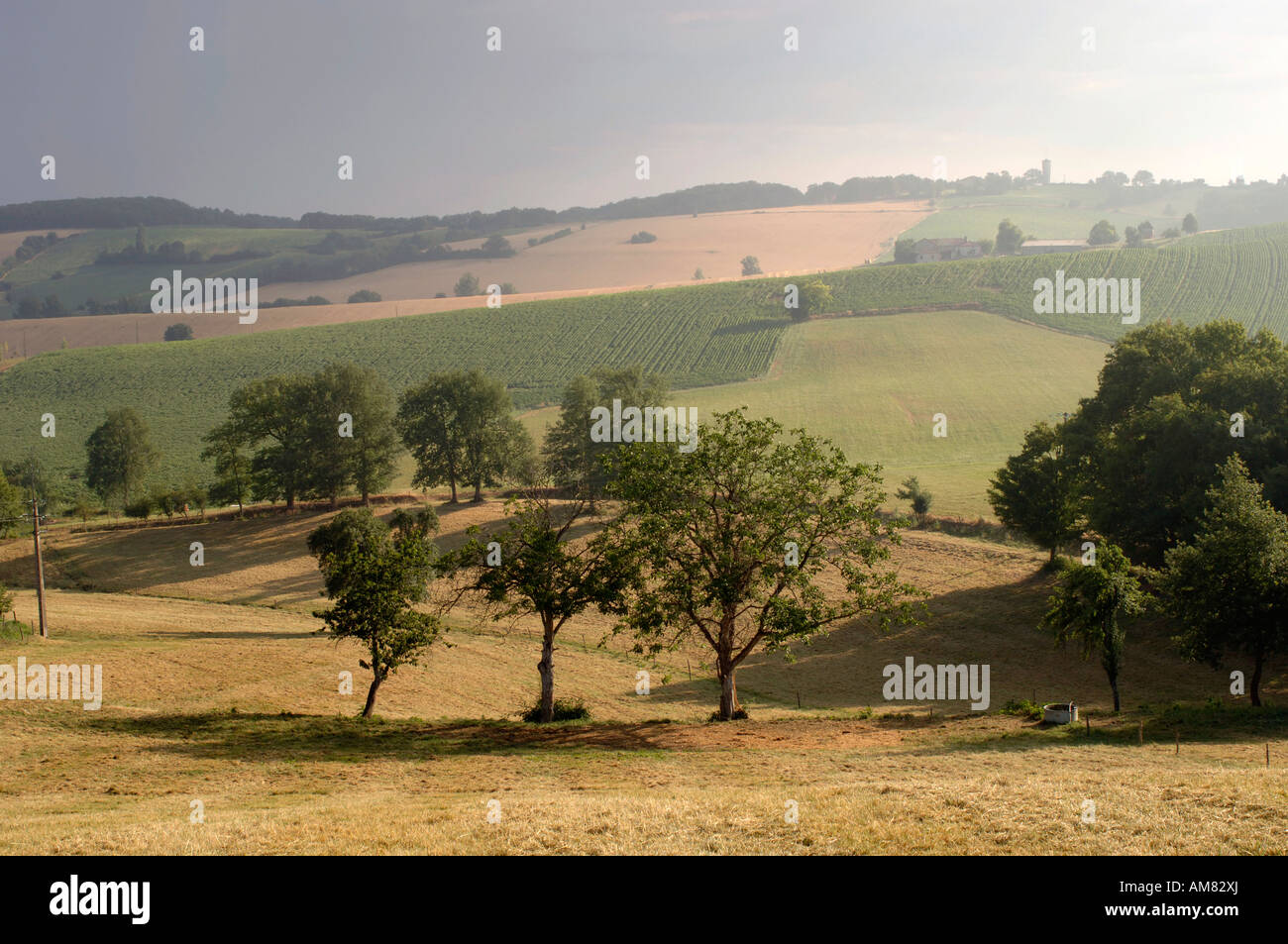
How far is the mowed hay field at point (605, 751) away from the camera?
Answer: 579 inches

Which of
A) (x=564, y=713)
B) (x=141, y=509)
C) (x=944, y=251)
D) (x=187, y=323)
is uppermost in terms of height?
(x=944, y=251)

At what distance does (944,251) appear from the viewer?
191m

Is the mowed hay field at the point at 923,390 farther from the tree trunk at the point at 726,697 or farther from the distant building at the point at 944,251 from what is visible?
the distant building at the point at 944,251

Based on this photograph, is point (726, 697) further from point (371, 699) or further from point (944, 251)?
point (944, 251)

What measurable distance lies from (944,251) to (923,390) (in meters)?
96.6

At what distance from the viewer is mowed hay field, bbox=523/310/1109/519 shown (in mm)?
87938

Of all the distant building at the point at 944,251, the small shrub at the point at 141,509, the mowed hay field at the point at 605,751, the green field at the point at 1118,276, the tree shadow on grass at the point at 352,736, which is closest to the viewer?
the mowed hay field at the point at 605,751

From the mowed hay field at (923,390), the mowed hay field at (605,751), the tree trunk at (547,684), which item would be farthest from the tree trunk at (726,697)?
the mowed hay field at (923,390)

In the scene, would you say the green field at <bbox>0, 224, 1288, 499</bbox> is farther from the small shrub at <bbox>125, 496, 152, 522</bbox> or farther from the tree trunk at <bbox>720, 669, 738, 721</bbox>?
the tree trunk at <bbox>720, 669, 738, 721</bbox>

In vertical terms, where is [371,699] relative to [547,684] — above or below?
below

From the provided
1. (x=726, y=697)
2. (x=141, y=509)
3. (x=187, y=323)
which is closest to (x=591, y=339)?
(x=187, y=323)

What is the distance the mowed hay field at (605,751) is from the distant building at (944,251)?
150937 mm

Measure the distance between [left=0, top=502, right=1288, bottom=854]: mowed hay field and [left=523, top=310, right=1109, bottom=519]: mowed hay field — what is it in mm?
32664
